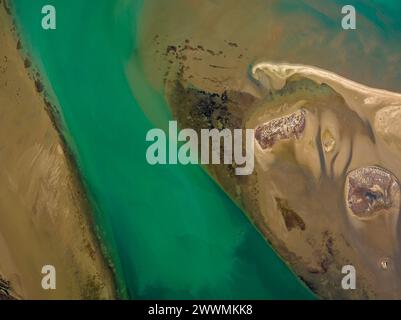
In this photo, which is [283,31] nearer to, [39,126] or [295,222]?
[295,222]

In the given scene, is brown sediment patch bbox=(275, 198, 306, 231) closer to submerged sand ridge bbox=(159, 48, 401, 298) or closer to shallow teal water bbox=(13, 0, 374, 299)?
submerged sand ridge bbox=(159, 48, 401, 298)

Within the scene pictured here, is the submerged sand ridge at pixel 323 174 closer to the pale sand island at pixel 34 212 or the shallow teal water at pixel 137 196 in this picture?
the shallow teal water at pixel 137 196

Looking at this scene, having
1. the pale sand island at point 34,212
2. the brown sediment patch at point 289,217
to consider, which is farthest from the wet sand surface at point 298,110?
the pale sand island at point 34,212

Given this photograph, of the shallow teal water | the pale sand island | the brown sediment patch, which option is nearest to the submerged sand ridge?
the brown sediment patch

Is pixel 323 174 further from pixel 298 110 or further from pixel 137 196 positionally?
pixel 137 196

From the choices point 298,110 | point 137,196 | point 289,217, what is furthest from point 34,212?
point 298,110

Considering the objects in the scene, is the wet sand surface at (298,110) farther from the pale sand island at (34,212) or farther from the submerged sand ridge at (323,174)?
the pale sand island at (34,212)
